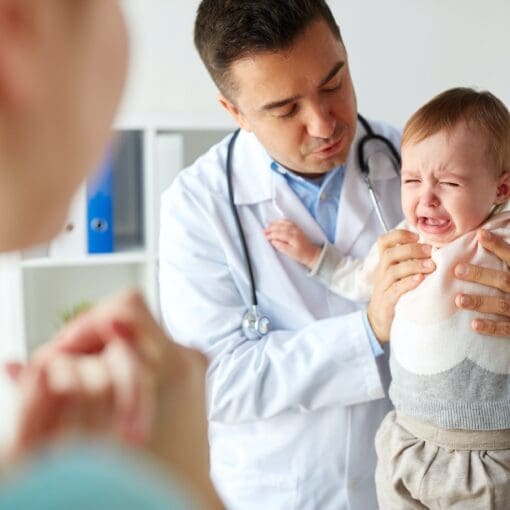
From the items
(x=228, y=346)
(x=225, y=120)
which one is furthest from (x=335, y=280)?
(x=225, y=120)

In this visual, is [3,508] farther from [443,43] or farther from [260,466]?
[443,43]

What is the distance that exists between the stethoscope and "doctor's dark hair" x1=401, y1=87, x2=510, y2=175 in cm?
20

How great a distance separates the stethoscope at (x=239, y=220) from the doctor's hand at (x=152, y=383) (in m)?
0.98

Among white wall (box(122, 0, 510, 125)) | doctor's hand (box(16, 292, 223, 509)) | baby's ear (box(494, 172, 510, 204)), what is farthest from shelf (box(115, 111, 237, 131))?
doctor's hand (box(16, 292, 223, 509))

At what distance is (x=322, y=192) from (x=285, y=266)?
5.5 inches

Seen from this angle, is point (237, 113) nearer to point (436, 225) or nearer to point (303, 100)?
point (303, 100)

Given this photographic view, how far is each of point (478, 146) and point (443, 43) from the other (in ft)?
6.77

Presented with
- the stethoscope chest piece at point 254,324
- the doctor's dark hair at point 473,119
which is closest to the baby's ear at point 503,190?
the doctor's dark hair at point 473,119

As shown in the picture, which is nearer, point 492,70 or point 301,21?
point 301,21

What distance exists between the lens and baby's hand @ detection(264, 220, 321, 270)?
3.78 feet

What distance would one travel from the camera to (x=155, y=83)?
105 inches

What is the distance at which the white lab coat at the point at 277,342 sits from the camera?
1.12 m

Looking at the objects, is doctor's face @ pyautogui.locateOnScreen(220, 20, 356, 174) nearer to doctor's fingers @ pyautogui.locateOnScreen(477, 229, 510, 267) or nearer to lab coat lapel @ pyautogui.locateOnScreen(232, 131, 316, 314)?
lab coat lapel @ pyautogui.locateOnScreen(232, 131, 316, 314)

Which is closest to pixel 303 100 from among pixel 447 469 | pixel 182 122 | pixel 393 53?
pixel 447 469
